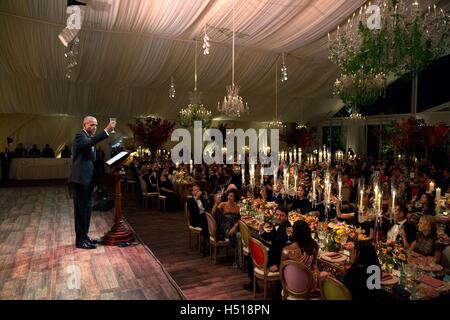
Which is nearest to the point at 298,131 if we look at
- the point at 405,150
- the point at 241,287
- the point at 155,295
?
the point at 405,150

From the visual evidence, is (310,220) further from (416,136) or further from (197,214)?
(416,136)

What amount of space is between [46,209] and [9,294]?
5206mm

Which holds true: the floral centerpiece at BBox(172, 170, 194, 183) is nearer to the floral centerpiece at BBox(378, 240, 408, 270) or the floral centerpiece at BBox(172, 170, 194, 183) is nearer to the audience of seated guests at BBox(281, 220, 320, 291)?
the audience of seated guests at BBox(281, 220, 320, 291)

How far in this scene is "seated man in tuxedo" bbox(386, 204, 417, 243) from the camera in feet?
16.3

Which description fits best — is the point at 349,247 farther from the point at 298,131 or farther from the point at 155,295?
the point at 298,131

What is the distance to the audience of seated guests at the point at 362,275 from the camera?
10.5ft

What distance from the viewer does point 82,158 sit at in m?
4.93

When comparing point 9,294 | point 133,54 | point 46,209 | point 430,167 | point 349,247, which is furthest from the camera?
point 133,54

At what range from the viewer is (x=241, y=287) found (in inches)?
194

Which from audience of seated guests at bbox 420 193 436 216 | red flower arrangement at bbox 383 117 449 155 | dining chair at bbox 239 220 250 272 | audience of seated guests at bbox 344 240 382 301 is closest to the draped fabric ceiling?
red flower arrangement at bbox 383 117 449 155

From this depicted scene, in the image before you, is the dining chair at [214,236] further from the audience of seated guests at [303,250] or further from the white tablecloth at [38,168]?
the white tablecloth at [38,168]

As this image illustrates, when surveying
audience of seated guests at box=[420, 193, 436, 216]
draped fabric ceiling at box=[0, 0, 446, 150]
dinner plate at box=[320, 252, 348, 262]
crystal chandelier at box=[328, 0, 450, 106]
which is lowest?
dinner plate at box=[320, 252, 348, 262]

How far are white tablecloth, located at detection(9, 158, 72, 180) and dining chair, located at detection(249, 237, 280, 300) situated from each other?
40.1ft
